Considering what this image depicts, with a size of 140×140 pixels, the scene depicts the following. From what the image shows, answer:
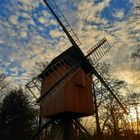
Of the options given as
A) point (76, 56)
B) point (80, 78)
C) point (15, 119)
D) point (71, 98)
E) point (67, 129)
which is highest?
point (76, 56)

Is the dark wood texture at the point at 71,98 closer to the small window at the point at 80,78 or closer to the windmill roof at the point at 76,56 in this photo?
the small window at the point at 80,78

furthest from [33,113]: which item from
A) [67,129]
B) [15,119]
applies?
[67,129]

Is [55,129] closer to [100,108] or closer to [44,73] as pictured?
[44,73]

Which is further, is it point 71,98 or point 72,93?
point 72,93

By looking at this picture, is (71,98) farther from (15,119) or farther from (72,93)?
(15,119)

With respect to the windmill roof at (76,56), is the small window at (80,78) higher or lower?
lower

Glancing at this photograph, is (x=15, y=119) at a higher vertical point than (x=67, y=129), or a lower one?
higher

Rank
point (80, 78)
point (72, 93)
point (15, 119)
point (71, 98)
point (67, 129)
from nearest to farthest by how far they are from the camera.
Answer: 1. point (71, 98)
2. point (72, 93)
3. point (67, 129)
4. point (80, 78)
5. point (15, 119)

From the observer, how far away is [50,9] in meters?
17.2

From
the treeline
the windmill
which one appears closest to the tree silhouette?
the treeline

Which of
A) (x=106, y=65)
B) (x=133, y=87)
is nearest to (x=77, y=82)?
(x=106, y=65)

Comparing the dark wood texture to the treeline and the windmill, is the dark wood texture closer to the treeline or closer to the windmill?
the windmill

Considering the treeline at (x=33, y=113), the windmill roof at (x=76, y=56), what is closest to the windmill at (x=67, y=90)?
the windmill roof at (x=76, y=56)

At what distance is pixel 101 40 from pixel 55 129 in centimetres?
866
